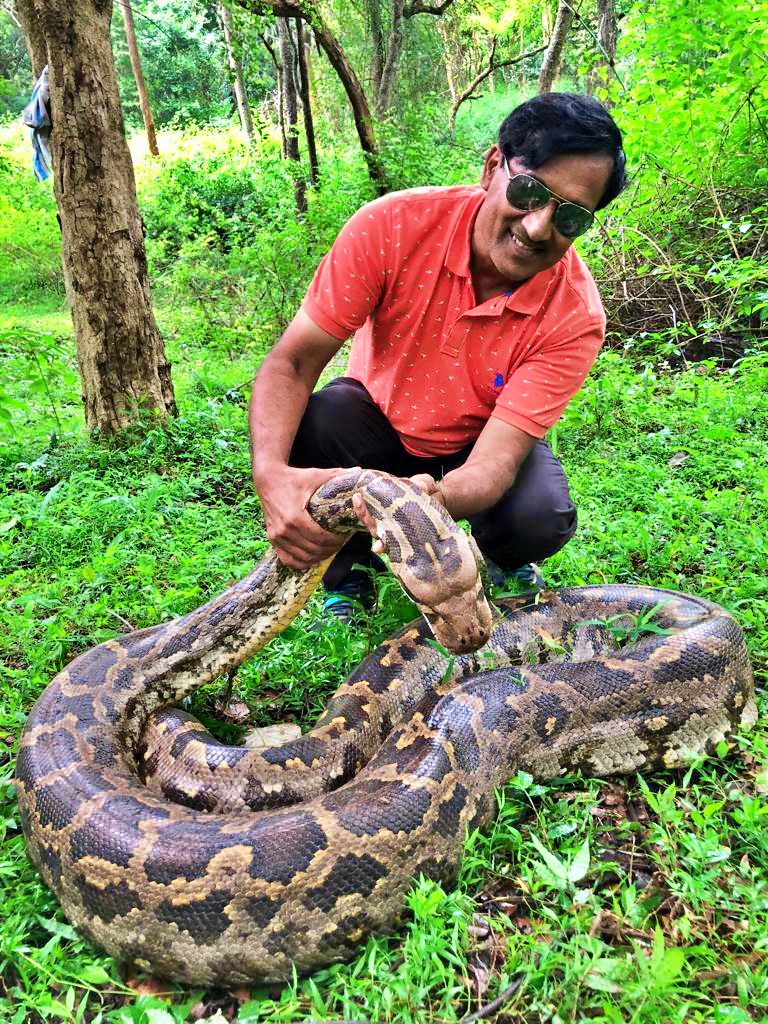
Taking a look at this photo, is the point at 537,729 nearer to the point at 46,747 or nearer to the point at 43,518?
the point at 46,747

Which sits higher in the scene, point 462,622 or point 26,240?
point 26,240

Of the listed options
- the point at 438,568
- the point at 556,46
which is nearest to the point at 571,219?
the point at 438,568

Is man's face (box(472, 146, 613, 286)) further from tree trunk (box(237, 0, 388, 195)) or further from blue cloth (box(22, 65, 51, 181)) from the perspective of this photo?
tree trunk (box(237, 0, 388, 195))

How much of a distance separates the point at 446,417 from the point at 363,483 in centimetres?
115

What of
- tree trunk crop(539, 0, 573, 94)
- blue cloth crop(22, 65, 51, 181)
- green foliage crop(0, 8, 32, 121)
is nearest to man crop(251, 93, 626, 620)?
blue cloth crop(22, 65, 51, 181)

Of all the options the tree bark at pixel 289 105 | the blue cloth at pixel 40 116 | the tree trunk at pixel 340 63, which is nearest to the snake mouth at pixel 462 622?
the blue cloth at pixel 40 116

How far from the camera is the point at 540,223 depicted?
368 cm

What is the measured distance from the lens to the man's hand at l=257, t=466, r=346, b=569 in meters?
3.58

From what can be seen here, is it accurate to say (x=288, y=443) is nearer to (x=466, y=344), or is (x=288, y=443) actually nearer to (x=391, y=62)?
(x=466, y=344)

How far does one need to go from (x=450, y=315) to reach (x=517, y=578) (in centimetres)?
170

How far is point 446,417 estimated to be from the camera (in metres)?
4.41

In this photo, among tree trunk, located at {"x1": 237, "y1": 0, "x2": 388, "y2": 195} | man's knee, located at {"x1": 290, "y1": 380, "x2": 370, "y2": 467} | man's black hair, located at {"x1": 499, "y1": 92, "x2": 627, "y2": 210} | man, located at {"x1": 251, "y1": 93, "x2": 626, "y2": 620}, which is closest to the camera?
man's black hair, located at {"x1": 499, "y1": 92, "x2": 627, "y2": 210}

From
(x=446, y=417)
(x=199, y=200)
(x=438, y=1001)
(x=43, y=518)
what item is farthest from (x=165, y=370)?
(x=199, y=200)

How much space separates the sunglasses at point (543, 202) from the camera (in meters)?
3.62
